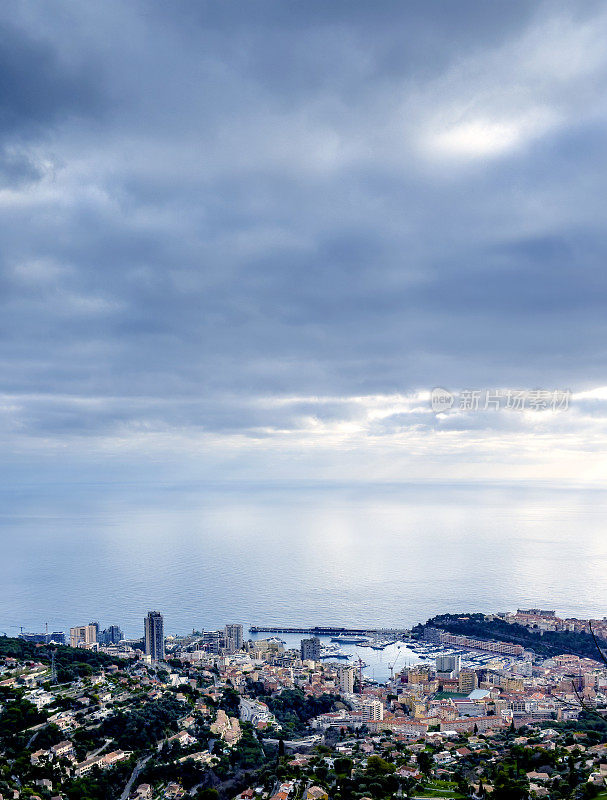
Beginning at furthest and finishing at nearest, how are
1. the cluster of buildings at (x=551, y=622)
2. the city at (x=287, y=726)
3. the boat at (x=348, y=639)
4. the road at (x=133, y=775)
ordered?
1. the boat at (x=348, y=639)
2. the cluster of buildings at (x=551, y=622)
3. the road at (x=133, y=775)
4. the city at (x=287, y=726)

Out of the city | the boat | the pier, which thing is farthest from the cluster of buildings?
the boat

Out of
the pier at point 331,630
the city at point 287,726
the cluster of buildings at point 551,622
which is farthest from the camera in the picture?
the pier at point 331,630

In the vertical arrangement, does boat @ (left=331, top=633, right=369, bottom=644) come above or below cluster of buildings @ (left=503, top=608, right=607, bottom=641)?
below

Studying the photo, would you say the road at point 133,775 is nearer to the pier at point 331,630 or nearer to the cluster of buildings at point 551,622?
the pier at point 331,630

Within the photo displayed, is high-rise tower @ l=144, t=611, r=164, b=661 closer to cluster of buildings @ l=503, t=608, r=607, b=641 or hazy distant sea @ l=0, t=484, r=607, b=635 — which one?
hazy distant sea @ l=0, t=484, r=607, b=635

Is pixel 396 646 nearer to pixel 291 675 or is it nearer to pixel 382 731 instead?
pixel 291 675

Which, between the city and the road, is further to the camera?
the road

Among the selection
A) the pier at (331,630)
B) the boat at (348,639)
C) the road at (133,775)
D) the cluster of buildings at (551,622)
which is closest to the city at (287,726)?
the road at (133,775)
